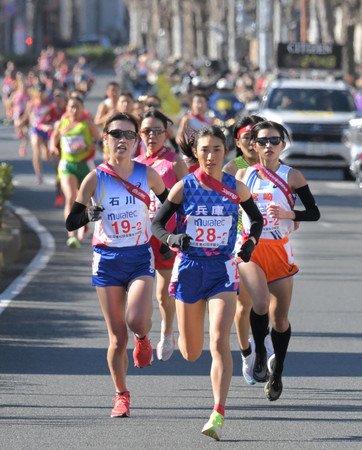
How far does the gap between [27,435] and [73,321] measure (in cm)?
403

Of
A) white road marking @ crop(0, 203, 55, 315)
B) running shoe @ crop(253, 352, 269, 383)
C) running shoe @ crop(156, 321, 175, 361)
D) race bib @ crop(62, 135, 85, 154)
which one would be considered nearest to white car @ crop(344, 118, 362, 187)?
white road marking @ crop(0, 203, 55, 315)

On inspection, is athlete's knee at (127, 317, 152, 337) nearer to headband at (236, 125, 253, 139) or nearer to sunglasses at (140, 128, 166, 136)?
headband at (236, 125, 253, 139)

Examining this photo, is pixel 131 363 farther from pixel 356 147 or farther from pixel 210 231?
pixel 356 147

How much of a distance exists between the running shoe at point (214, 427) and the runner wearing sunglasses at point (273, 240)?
1114 mm

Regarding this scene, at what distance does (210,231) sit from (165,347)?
2253 mm

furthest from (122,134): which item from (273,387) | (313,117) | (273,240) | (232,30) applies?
(232,30)

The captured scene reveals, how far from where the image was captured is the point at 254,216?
8.15 m

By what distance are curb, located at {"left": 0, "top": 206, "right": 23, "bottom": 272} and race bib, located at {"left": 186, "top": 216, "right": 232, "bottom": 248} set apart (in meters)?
6.95

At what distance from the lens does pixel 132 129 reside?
8.32m

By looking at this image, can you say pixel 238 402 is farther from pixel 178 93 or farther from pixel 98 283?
pixel 178 93

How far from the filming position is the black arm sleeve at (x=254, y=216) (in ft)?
26.6

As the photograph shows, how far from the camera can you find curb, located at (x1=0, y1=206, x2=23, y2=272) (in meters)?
15.1

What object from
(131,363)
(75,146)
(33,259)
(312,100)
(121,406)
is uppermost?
(75,146)

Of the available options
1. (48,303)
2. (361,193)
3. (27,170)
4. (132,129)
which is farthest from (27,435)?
(27,170)
